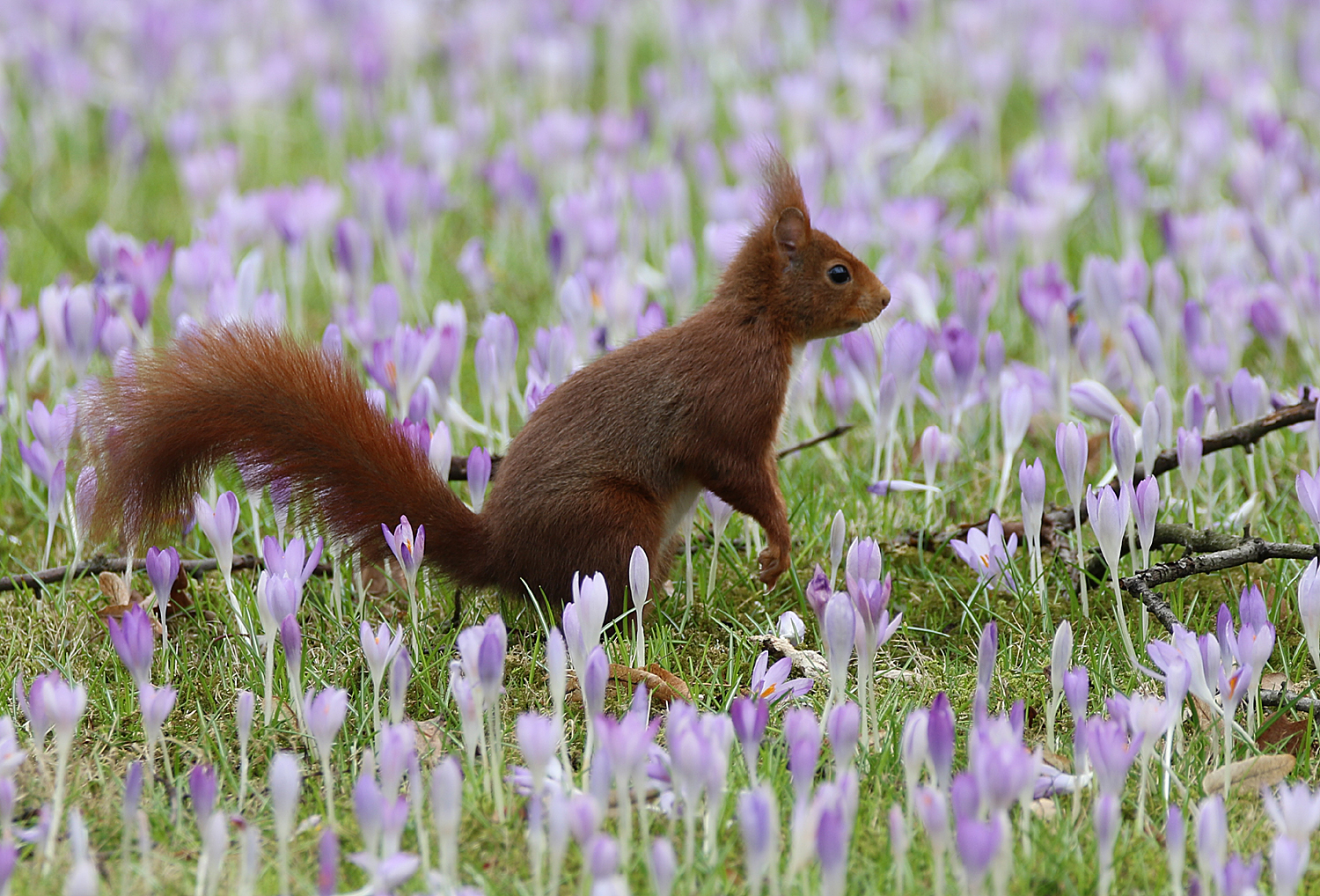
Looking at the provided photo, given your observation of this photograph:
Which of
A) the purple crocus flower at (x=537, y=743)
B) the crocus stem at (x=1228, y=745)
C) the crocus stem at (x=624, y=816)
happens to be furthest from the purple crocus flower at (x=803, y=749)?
the crocus stem at (x=1228, y=745)

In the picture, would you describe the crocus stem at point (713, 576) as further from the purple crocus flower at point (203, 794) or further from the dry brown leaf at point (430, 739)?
the purple crocus flower at point (203, 794)

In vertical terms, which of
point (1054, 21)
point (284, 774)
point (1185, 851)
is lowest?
point (1185, 851)

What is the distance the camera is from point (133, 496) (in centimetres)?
304

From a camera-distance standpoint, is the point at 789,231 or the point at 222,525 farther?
the point at 789,231

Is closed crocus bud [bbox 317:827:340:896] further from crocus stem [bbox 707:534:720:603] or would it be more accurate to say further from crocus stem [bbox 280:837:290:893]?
crocus stem [bbox 707:534:720:603]

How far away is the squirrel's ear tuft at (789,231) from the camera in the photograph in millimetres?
3539

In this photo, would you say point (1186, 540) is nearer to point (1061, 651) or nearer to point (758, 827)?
point (1061, 651)

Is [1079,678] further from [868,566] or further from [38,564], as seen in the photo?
[38,564]

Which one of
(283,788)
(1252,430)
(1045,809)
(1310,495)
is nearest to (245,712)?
(283,788)

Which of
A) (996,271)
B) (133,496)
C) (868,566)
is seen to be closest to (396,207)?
(996,271)

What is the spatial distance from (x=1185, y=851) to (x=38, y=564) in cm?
275

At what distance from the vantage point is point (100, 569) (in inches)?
140

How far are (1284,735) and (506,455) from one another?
1.65m

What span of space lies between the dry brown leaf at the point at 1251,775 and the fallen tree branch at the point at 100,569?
6.47ft
